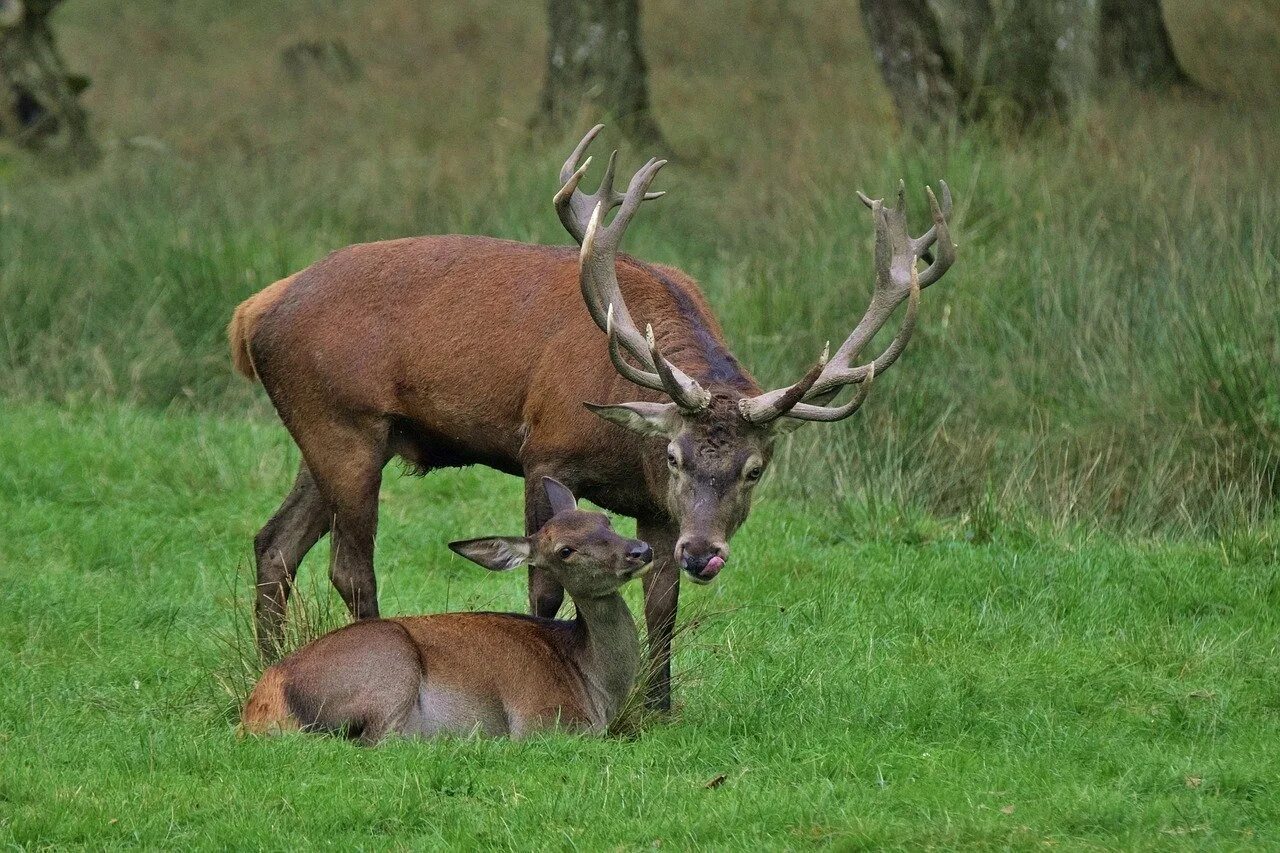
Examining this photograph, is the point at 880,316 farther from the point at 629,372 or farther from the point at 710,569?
the point at 710,569

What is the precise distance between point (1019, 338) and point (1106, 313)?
1.81 feet

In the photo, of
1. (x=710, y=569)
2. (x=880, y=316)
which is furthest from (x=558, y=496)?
(x=880, y=316)

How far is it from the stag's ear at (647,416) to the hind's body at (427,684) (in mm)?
835

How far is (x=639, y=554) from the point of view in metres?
6.68

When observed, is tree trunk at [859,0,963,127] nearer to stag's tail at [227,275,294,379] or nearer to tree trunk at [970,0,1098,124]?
tree trunk at [970,0,1098,124]

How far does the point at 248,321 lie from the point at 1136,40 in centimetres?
1299

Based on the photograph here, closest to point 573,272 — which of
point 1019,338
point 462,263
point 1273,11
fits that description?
point 462,263

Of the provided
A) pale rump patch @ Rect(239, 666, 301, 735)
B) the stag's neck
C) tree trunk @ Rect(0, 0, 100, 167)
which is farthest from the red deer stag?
tree trunk @ Rect(0, 0, 100, 167)

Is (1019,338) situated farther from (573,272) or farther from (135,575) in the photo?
(135,575)

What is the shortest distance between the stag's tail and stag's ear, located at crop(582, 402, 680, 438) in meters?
1.80

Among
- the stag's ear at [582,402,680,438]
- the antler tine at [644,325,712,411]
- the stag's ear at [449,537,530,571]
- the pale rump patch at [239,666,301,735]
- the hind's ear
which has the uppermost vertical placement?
the antler tine at [644,325,712,411]

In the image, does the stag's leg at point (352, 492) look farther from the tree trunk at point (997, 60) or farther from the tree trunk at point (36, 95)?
the tree trunk at point (36, 95)

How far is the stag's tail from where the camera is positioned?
26.6ft

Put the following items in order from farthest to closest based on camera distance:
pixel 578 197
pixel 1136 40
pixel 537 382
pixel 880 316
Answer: pixel 1136 40, pixel 578 197, pixel 537 382, pixel 880 316
